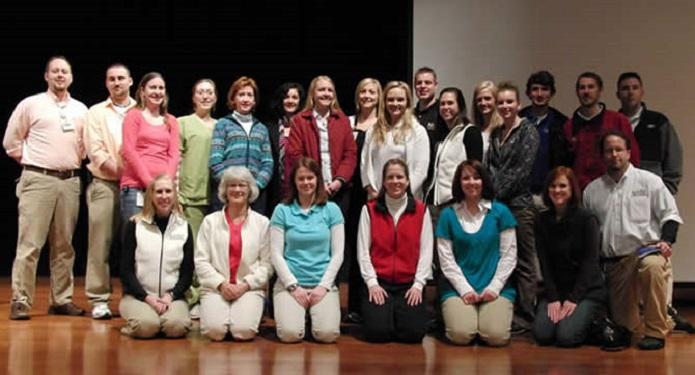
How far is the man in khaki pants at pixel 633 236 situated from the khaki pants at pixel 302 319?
147 cm

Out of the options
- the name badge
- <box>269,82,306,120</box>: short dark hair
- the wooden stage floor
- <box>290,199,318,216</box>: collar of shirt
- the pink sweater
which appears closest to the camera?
the wooden stage floor

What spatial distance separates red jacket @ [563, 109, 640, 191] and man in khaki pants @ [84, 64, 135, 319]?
2.63 meters

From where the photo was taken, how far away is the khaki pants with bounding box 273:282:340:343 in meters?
4.86

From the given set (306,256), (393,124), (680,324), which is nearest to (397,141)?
(393,124)

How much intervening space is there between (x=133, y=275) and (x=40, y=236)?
84 centimetres

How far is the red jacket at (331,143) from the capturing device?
5.34m

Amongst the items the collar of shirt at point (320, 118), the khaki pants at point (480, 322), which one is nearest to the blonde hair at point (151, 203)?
the collar of shirt at point (320, 118)

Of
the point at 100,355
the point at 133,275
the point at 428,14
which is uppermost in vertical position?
the point at 428,14

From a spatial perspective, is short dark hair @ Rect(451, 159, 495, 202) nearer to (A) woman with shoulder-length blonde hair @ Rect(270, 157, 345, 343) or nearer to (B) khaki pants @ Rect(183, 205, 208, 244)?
(A) woman with shoulder-length blonde hair @ Rect(270, 157, 345, 343)

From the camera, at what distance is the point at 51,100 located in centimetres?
557

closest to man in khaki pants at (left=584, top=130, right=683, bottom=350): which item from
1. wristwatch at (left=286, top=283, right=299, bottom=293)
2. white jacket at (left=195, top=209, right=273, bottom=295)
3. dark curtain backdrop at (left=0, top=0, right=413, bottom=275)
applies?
wristwatch at (left=286, top=283, right=299, bottom=293)

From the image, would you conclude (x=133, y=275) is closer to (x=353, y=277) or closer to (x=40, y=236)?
(x=40, y=236)

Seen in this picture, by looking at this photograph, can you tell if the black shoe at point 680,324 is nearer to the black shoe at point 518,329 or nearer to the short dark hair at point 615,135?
the black shoe at point 518,329

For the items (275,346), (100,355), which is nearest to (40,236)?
(100,355)
